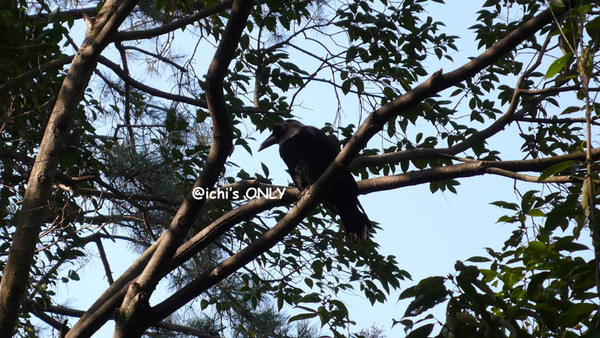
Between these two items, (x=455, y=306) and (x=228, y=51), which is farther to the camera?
(x=228, y=51)

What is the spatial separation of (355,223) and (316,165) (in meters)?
0.46

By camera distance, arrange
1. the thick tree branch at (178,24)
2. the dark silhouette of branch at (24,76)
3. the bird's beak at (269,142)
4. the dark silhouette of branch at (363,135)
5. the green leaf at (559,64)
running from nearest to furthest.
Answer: the green leaf at (559,64) → the dark silhouette of branch at (363,135) → the dark silhouette of branch at (24,76) → the thick tree branch at (178,24) → the bird's beak at (269,142)

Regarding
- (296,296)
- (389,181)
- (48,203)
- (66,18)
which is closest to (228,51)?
(389,181)

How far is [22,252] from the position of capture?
9.36 feet

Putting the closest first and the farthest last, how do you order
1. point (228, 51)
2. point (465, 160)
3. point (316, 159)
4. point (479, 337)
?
1. point (479, 337)
2. point (228, 51)
3. point (465, 160)
4. point (316, 159)

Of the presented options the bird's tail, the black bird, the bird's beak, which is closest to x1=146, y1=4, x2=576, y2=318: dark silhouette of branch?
the black bird

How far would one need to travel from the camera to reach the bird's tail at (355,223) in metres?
3.95

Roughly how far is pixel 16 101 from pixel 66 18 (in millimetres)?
569

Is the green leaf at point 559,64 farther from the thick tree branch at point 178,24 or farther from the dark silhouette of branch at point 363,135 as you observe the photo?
the thick tree branch at point 178,24

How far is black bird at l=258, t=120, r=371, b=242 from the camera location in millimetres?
3879

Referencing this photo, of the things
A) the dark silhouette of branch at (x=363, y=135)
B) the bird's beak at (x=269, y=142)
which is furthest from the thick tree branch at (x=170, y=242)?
the bird's beak at (x=269, y=142)

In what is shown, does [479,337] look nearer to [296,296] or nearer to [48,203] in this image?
[48,203]

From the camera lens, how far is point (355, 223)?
4.03 meters

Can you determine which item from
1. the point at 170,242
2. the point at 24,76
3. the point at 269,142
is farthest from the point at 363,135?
the point at 269,142
